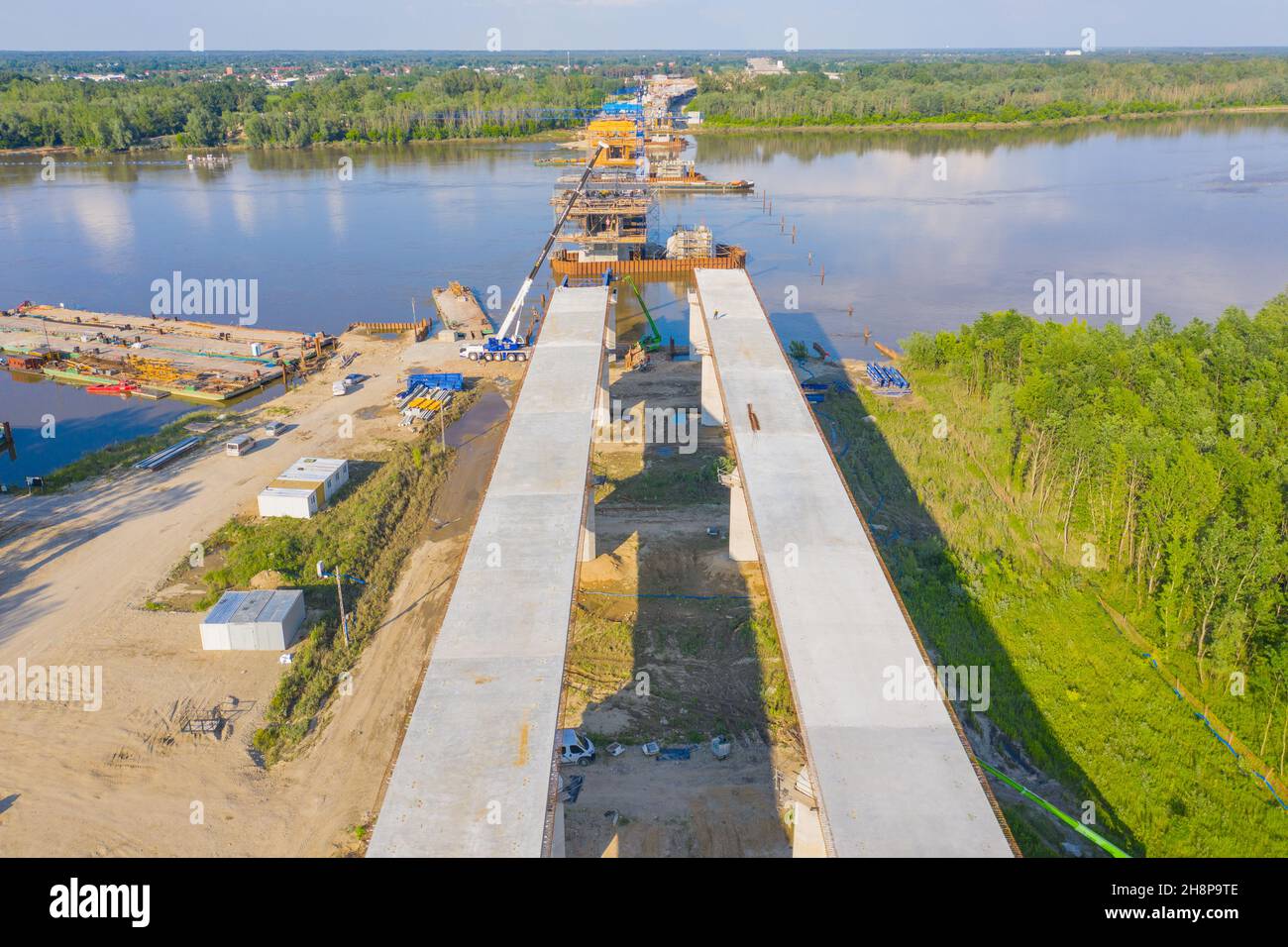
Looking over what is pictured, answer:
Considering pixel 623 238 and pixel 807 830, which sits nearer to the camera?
pixel 807 830

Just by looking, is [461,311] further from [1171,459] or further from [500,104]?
[500,104]

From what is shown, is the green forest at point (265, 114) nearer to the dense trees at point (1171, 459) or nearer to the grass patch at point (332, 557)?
the grass patch at point (332, 557)

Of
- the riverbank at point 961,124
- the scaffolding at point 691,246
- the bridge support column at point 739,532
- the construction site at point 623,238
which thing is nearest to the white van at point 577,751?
the bridge support column at point 739,532

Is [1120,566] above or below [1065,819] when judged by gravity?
above

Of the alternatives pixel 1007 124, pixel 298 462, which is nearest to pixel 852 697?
pixel 298 462

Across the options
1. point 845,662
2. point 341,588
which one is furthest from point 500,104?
point 845,662

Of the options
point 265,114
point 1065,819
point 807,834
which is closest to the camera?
point 807,834

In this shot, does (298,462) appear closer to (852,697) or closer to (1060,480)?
(852,697)
